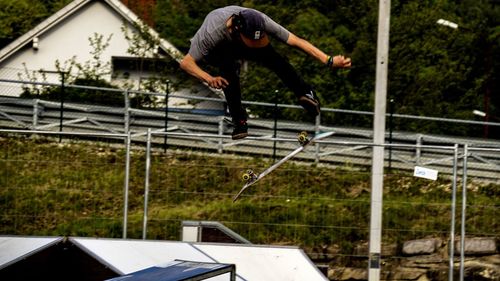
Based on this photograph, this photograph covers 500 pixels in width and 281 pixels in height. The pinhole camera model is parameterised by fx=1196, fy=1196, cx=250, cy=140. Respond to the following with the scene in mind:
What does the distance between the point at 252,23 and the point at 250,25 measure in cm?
2

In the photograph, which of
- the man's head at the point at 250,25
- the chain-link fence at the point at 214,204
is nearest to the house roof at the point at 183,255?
the chain-link fence at the point at 214,204

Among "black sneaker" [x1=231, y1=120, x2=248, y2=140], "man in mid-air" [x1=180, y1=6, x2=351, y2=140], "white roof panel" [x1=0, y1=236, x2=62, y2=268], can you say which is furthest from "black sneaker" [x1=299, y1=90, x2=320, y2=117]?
"white roof panel" [x1=0, y1=236, x2=62, y2=268]

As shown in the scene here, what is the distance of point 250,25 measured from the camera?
351 inches

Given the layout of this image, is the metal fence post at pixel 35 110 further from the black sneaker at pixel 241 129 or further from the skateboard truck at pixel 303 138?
the black sneaker at pixel 241 129

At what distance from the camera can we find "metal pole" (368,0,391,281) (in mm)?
12797

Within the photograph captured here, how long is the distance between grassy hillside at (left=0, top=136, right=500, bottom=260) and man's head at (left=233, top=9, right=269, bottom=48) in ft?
15.2

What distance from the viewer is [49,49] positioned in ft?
120

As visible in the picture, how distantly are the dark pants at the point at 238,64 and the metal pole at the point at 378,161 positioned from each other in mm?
3254

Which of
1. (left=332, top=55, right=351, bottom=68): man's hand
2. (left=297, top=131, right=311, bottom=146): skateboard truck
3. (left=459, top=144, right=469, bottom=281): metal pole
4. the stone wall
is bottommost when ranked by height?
the stone wall

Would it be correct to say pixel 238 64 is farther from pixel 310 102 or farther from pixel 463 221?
pixel 463 221

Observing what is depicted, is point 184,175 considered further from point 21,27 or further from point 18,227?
point 21,27

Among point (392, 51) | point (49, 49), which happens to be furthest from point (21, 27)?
point (392, 51)

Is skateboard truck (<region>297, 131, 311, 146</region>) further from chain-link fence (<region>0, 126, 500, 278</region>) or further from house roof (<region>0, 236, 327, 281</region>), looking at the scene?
chain-link fence (<region>0, 126, 500, 278</region>)

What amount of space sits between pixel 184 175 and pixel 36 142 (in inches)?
75.6
